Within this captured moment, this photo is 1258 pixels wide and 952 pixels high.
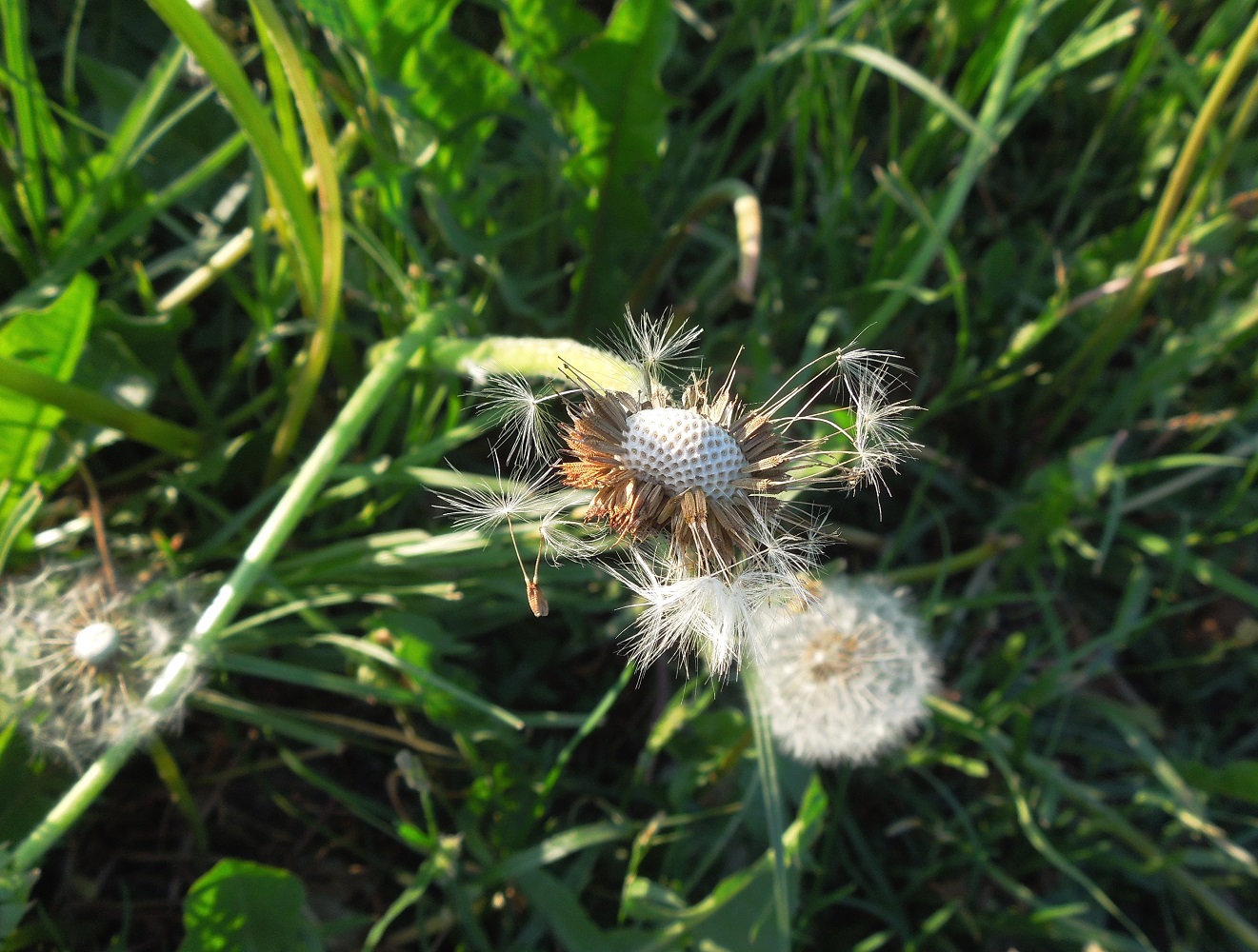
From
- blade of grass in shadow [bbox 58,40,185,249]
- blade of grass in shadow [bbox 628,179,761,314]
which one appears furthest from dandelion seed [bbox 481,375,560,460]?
blade of grass in shadow [bbox 58,40,185,249]

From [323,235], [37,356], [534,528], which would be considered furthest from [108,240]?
[534,528]

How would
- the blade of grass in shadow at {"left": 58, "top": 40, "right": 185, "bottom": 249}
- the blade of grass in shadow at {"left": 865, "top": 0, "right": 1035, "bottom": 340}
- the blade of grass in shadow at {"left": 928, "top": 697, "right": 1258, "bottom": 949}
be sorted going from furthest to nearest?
the blade of grass in shadow at {"left": 928, "top": 697, "right": 1258, "bottom": 949} < the blade of grass in shadow at {"left": 865, "top": 0, "right": 1035, "bottom": 340} < the blade of grass in shadow at {"left": 58, "top": 40, "right": 185, "bottom": 249}

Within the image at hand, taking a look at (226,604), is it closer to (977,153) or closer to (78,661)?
(78,661)

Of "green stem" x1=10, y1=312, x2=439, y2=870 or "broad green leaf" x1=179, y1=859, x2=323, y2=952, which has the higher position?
"green stem" x1=10, y1=312, x2=439, y2=870

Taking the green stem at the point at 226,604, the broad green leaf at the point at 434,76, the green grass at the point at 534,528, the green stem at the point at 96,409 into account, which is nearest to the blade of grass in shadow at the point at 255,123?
the green grass at the point at 534,528

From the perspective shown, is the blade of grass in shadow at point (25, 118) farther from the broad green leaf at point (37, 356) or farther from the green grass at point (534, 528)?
the broad green leaf at point (37, 356)

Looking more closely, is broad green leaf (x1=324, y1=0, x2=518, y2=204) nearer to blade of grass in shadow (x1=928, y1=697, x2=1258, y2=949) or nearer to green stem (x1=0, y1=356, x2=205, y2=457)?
green stem (x1=0, y1=356, x2=205, y2=457)

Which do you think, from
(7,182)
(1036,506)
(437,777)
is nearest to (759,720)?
(437,777)

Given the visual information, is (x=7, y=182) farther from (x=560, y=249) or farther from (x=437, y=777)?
(x=437, y=777)
